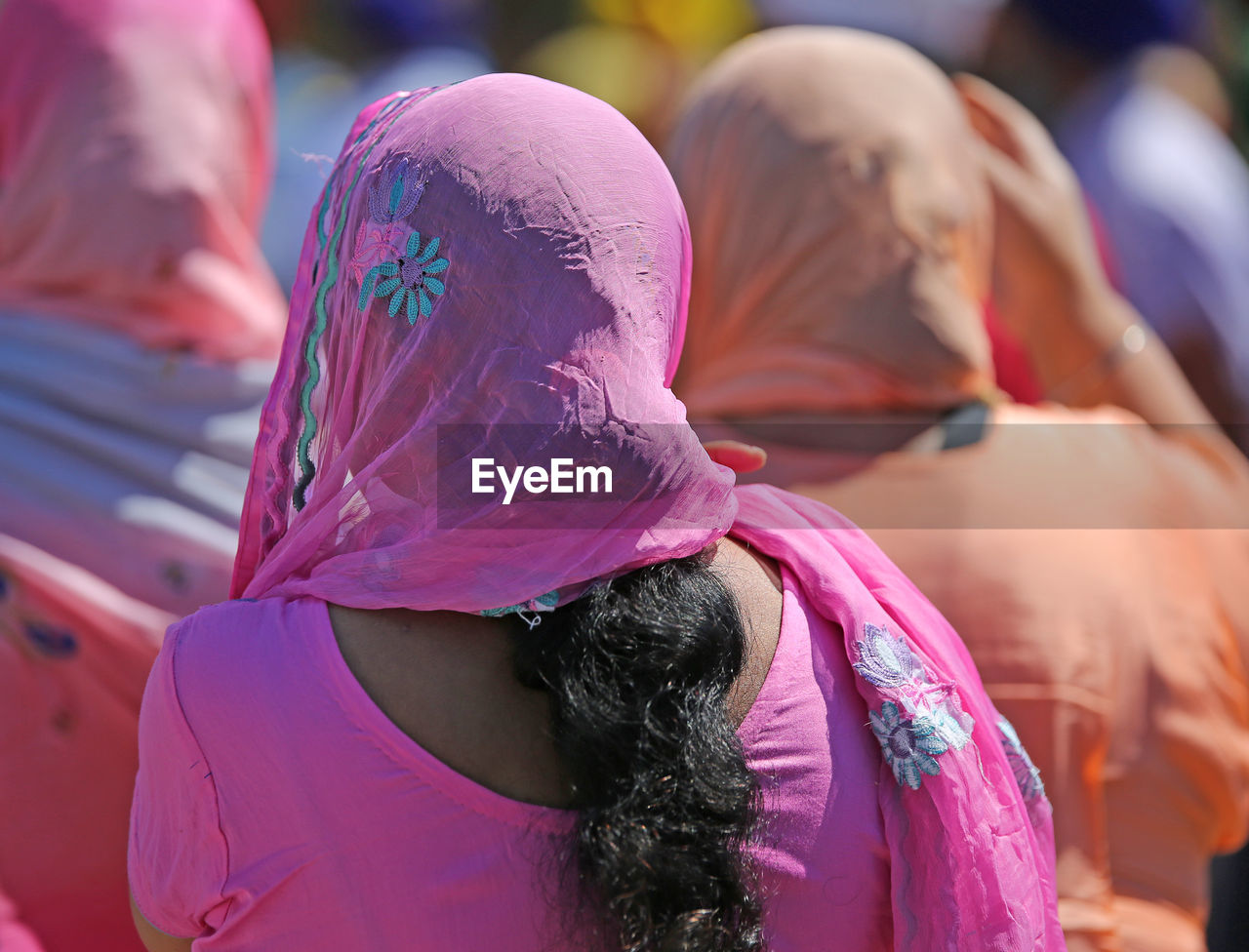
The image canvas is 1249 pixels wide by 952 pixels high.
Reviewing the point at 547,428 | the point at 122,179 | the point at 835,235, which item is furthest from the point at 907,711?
the point at 122,179

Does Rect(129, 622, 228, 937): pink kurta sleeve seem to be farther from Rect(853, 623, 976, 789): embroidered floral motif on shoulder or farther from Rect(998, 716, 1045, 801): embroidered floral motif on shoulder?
Rect(998, 716, 1045, 801): embroidered floral motif on shoulder

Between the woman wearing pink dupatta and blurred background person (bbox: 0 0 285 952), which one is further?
blurred background person (bbox: 0 0 285 952)

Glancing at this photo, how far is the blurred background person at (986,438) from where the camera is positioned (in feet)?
4.38

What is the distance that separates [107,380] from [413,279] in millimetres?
907

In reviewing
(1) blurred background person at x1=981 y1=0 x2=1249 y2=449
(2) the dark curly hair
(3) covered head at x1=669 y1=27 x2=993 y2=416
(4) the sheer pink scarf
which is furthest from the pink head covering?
(1) blurred background person at x1=981 y1=0 x2=1249 y2=449

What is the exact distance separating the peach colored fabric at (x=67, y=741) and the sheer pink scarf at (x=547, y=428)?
2.17ft

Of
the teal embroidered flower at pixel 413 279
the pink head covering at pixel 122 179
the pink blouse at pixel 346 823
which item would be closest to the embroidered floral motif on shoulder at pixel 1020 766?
the pink blouse at pixel 346 823

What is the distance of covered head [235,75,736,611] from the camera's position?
72 centimetres

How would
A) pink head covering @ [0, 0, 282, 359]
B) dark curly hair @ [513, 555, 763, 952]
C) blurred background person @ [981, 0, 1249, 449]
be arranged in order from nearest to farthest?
dark curly hair @ [513, 555, 763, 952], pink head covering @ [0, 0, 282, 359], blurred background person @ [981, 0, 1249, 449]

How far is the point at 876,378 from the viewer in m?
1.52

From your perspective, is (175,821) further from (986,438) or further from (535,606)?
(986,438)

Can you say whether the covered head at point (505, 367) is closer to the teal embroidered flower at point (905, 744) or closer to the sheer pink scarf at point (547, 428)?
the sheer pink scarf at point (547, 428)

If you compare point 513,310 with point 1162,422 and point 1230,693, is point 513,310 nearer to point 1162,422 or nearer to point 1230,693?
point 1230,693

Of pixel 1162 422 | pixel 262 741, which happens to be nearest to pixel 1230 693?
pixel 1162 422
